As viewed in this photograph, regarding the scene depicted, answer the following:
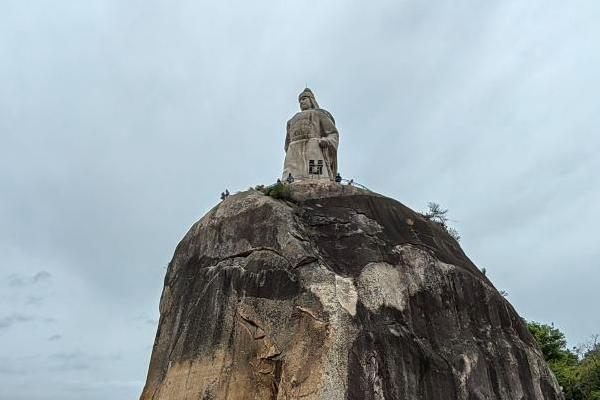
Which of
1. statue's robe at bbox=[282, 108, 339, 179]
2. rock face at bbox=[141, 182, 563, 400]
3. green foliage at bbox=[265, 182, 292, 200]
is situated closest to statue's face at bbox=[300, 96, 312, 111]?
statue's robe at bbox=[282, 108, 339, 179]

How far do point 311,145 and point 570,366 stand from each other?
21945 mm

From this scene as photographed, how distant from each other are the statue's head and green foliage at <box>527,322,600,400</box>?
1494cm

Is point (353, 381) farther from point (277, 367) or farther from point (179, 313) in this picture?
point (179, 313)

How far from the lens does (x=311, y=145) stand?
20.5 meters

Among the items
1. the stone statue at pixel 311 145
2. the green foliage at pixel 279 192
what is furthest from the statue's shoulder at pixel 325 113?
the green foliage at pixel 279 192

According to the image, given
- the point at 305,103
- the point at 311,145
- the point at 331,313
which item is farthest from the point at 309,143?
the point at 331,313

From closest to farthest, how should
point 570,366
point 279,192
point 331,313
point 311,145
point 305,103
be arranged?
point 331,313 < point 279,192 < point 311,145 < point 305,103 < point 570,366

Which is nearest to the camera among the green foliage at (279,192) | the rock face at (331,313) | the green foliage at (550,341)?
the rock face at (331,313)

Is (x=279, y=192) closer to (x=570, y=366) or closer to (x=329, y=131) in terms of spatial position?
(x=329, y=131)

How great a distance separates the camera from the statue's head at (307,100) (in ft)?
73.9

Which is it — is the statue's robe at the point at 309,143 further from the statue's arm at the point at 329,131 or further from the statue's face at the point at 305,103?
the statue's face at the point at 305,103


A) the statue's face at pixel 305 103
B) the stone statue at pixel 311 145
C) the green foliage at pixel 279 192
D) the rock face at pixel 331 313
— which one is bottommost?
the rock face at pixel 331 313

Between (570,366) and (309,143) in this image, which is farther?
(570,366)

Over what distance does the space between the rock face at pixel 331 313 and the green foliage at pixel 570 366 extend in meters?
13.5
